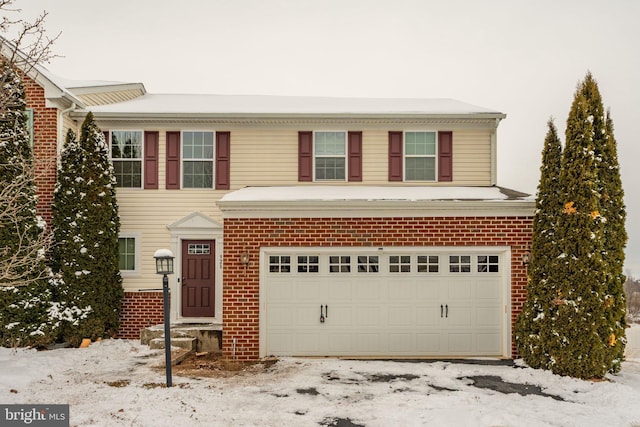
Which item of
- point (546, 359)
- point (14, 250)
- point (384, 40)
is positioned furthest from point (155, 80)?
point (546, 359)

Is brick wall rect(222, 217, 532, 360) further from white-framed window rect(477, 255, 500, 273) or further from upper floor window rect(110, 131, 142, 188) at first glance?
upper floor window rect(110, 131, 142, 188)

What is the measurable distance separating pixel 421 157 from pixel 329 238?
4.70 metres

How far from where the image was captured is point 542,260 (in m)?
9.90

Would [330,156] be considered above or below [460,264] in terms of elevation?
above

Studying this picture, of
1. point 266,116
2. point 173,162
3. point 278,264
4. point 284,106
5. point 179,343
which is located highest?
point 284,106

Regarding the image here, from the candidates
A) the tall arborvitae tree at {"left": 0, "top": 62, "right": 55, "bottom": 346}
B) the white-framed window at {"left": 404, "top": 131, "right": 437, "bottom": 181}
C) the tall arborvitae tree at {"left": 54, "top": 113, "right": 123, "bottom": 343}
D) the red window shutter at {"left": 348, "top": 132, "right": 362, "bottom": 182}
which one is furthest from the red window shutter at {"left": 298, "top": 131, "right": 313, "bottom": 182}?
the tall arborvitae tree at {"left": 0, "top": 62, "right": 55, "bottom": 346}

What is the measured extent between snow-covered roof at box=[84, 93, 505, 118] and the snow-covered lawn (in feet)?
22.7

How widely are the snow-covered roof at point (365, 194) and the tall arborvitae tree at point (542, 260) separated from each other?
953 mm

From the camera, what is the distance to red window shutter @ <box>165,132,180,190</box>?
45.1ft

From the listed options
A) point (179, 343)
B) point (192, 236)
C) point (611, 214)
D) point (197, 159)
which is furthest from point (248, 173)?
point (611, 214)

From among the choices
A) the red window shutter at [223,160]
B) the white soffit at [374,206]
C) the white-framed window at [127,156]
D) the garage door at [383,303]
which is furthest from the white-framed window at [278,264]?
the white-framed window at [127,156]

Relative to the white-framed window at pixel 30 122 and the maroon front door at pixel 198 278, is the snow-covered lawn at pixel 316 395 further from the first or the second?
the white-framed window at pixel 30 122

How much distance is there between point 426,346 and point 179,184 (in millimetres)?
8024

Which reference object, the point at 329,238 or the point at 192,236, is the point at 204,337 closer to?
the point at 192,236
